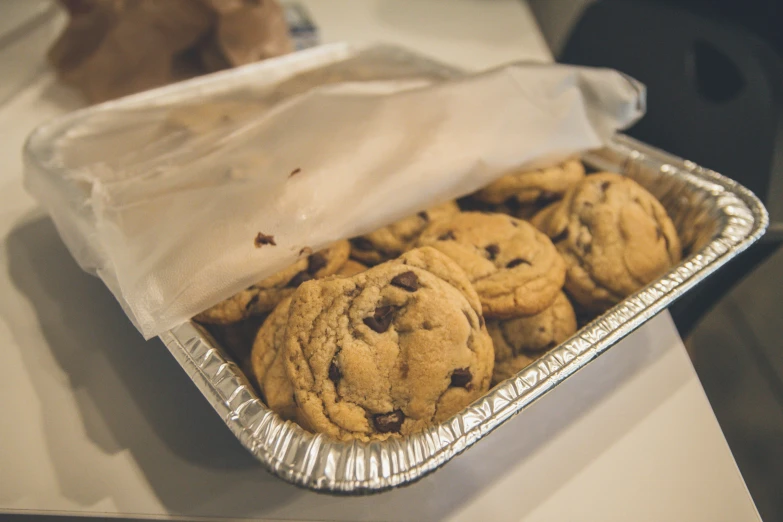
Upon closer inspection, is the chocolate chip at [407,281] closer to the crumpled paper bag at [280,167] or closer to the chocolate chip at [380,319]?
the chocolate chip at [380,319]

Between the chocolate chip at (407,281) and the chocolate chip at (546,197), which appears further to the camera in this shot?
the chocolate chip at (546,197)

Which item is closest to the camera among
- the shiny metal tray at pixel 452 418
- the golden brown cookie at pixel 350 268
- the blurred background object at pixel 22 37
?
the shiny metal tray at pixel 452 418

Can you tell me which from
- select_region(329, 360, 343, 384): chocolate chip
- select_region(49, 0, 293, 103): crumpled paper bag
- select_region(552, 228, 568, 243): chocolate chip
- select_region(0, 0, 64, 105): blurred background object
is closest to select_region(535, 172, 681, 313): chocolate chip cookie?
select_region(552, 228, 568, 243): chocolate chip

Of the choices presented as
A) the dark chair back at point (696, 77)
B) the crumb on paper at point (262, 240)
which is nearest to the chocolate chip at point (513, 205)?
the crumb on paper at point (262, 240)

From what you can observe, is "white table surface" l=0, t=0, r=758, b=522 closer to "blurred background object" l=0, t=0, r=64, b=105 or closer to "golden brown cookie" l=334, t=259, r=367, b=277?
"golden brown cookie" l=334, t=259, r=367, b=277

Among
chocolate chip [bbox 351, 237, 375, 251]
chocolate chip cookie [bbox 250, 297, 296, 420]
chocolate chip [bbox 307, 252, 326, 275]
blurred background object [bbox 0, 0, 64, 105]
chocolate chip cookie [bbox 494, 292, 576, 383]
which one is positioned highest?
blurred background object [bbox 0, 0, 64, 105]

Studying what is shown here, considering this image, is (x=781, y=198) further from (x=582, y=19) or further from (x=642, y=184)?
(x=582, y=19)

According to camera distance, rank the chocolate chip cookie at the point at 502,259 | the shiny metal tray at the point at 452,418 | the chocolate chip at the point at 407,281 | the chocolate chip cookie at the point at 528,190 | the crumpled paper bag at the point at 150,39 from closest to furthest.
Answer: the shiny metal tray at the point at 452,418, the chocolate chip at the point at 407,281, the chocolate chip cookie at the point at 502,259, the chocolate chip cookie at the point at 528,190, the crumpled paper bag at the point at 150,39
